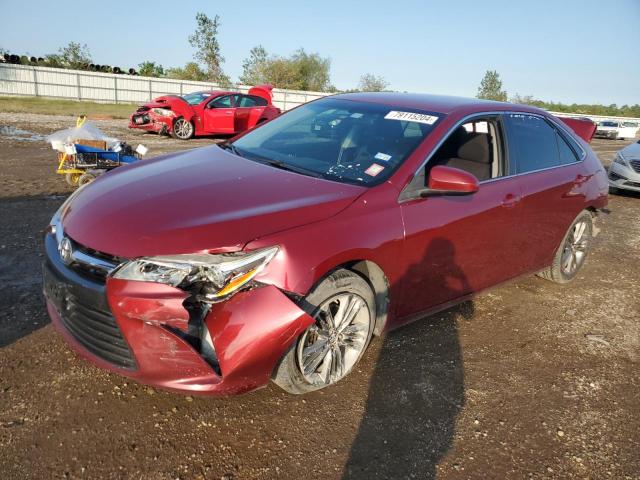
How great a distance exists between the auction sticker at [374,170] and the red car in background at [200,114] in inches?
422

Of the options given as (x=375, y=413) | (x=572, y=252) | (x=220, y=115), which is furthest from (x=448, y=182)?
(x=220, y=115)

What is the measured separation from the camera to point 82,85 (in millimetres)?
26750

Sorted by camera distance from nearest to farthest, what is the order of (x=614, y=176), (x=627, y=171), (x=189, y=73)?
(x=627, y=171) → (x=614, y=176) → (x=189, y=73)

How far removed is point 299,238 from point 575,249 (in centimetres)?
368

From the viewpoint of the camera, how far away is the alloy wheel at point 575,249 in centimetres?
475

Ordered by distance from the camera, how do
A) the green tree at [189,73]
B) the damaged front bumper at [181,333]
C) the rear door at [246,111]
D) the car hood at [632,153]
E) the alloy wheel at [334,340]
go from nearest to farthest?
the damaged front bumper at [181,333], the alloy wheel at [334,340], the car hood at [632,153], the rear door at [246,111], the green tree at [189,73]

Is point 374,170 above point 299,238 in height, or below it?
above

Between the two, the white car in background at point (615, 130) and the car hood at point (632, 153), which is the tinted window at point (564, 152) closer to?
the car hood at point (632, 153)

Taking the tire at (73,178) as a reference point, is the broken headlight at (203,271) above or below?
above

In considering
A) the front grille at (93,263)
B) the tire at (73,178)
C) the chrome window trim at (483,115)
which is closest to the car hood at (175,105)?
the tire at (73,178)

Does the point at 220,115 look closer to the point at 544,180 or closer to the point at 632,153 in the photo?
the point at 632,153

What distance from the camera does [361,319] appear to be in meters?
2.85

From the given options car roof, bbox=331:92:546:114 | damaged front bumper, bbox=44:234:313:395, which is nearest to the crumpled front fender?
damaged front bumper, bbox=44:234:313:395

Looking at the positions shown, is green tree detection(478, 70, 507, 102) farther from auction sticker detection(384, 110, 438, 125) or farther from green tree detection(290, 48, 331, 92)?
auction sticker detection(384, 110, 438, 125)
